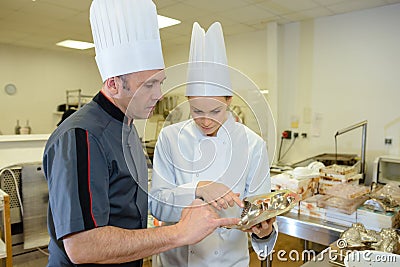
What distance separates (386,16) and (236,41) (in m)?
1.84

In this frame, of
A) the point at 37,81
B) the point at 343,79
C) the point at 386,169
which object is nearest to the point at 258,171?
the point at 386,169

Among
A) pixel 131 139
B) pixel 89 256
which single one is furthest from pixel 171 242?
pixel 131 139

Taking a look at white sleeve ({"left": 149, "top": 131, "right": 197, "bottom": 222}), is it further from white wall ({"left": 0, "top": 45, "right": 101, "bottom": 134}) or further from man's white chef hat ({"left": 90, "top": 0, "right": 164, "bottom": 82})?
white wall ({"left": 0, "top": 45, "right": 101, "bottom": 134})

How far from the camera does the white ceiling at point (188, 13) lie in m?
3.01

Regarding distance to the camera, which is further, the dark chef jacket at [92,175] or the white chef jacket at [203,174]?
the white chef jacket at [203,174]

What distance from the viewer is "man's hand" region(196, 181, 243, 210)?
2.84ft

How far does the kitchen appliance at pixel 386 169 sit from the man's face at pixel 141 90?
265 centimetres

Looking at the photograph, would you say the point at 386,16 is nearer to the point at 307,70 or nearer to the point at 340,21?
the point at 340,21

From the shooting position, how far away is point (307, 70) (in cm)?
371

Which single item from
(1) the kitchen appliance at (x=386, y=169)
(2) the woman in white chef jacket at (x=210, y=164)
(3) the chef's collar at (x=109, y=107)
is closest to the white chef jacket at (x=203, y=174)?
(2) the woman in white chef jacket at (x=210, y=164)

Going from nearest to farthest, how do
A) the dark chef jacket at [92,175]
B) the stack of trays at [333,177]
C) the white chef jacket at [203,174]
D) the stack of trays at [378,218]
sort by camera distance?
the dark chef jacket at [92,175] → the white chef jacket at [203,174] → the stack of trays at [378,218] → the stack of trays at [333,177]

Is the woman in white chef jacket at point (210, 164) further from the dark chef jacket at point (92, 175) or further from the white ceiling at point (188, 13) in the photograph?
the white ceiling at point (188, 13)

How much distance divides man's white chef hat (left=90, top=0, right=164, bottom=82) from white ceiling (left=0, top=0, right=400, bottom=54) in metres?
2.27

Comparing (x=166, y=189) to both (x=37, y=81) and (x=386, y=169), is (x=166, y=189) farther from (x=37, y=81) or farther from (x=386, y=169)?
(x=37, y=81)
